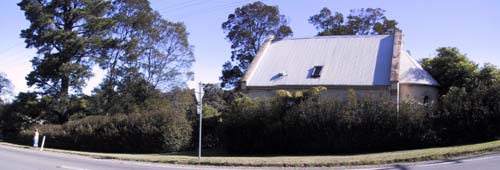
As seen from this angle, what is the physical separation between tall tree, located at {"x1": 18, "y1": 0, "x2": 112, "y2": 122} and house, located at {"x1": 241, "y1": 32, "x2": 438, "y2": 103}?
18.6 metres

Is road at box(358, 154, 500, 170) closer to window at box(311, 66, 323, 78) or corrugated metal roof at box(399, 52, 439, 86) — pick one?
corrugated metal roof at box(399, 52, 439, 86)

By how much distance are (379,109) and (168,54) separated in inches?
1317

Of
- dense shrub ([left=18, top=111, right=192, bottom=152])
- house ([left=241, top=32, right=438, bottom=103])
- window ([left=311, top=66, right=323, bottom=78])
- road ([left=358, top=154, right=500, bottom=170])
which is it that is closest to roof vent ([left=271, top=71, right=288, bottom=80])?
house ([left=241, top=32, right=438, bottom=103])

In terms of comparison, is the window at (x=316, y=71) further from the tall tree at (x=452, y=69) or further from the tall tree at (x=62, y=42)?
the tall tree at (x=62, y=42)

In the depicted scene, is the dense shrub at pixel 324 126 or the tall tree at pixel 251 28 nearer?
the dense shrub at pixel 324 126

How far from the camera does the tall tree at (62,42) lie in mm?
47094

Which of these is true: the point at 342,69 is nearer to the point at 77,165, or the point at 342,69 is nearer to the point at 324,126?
the point at 324,126

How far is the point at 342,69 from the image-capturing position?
36188mm

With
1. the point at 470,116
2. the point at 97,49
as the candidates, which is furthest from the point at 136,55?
the point at 470,116

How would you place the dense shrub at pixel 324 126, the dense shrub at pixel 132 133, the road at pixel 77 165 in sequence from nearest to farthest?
1. the road at pixel 77 165
2. the dense shrub at pixel 324 126
3. the dense shrub at pixel 132 133

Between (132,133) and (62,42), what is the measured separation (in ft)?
64.6

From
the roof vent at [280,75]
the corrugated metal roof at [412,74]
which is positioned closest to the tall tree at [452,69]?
the corrugated metal roof at [412,74]

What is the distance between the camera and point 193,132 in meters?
31.3

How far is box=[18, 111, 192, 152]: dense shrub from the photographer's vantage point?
101 feet
